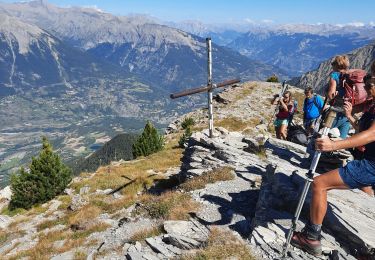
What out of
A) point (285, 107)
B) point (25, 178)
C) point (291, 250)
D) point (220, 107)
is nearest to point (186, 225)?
point (291, 250)

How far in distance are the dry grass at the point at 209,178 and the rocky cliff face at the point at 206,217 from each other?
76 mm

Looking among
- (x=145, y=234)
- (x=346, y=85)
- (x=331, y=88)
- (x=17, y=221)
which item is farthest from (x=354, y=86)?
(x=17, y=221)

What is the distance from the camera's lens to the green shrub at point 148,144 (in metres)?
48.0

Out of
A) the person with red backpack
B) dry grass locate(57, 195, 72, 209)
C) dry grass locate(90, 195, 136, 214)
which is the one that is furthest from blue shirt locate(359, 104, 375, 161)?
dry grass locate(57, 195, 72, 209)

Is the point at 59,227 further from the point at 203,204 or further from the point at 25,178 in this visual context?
the point at 25,178

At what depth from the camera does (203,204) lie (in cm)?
1515

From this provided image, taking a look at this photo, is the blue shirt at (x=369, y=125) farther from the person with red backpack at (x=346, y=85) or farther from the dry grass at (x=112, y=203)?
the dry grass at (x=112, y=203)

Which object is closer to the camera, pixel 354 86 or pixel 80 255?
pixel 354 86

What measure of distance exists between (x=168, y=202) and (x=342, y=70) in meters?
8.30

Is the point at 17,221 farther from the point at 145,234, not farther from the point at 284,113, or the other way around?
the point at 284,113

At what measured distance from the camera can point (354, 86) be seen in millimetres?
11500

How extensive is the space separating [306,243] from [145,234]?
5.78 metres

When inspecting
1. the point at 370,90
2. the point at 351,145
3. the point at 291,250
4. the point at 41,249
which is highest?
the point at 370,90

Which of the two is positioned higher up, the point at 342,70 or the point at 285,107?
the point at 342,70
